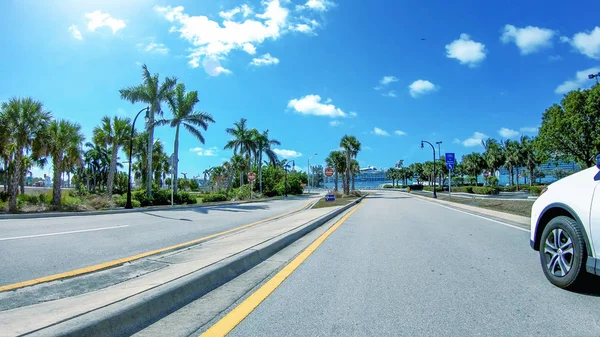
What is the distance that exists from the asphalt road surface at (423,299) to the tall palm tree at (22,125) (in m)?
23.1

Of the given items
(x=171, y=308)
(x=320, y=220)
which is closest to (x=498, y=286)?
(x=171, y=308)

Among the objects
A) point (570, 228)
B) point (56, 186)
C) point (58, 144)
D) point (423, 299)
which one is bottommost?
point (423, 299)

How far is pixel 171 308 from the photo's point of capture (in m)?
3.87

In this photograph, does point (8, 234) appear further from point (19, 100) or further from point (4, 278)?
point (19, 100)

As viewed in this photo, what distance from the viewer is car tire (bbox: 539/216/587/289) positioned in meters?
4.14

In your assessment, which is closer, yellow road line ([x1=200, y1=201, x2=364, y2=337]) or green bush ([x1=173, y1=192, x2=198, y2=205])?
yellow road line ([x1=200, y1=201, x2=364, y2=337])

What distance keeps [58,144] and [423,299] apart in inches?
1064

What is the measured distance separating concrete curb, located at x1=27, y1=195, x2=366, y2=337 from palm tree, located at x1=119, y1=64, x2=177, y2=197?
29.0 metres

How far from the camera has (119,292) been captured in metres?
3.96

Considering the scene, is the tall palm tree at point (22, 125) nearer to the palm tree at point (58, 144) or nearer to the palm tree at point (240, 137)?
the palm tree at point (58, 144)

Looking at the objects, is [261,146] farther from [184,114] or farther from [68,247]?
[68,247]

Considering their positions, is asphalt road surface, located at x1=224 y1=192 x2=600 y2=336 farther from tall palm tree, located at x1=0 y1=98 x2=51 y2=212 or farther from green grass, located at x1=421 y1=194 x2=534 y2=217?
tall palm tree, located at x1=0 y1=98 x2=51 y2=212

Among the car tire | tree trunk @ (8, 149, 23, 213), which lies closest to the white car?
the car tire

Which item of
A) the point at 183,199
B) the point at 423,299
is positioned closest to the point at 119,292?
the point at 423,299
